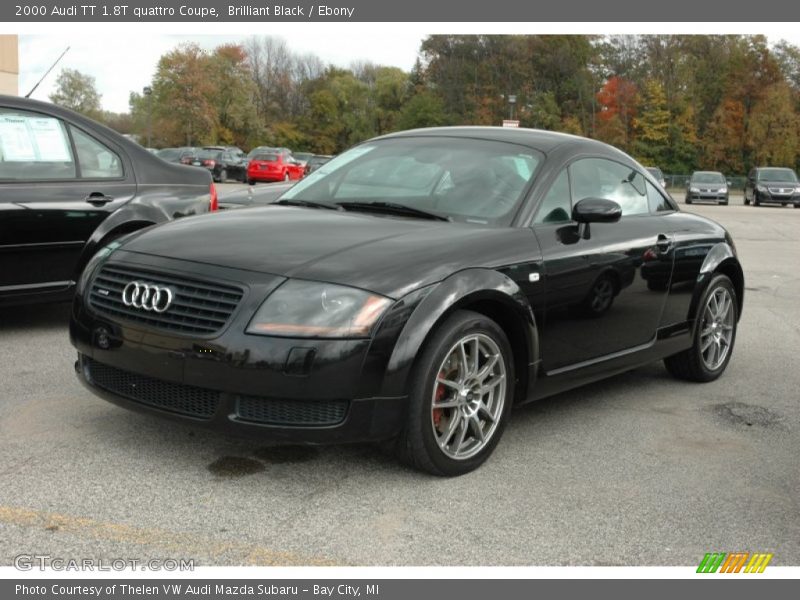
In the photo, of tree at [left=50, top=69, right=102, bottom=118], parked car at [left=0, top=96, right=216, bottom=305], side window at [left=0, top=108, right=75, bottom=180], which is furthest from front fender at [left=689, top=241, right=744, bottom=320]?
tree at [left=50, top=69, right=102, bottom=118]

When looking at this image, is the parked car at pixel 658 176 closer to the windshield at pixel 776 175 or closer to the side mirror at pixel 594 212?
the side mirror at pixel 594 212

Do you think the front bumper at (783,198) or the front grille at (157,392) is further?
the front bumper at (783,198)

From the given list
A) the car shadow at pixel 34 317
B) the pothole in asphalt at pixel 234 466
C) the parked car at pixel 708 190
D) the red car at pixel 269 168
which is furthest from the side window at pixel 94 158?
the parked car at pixel 708 190

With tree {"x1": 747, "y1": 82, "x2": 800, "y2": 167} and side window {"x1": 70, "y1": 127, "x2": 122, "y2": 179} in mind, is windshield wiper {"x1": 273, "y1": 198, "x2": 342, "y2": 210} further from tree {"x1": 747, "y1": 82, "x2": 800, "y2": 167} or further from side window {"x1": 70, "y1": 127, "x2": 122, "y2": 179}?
tree {"x1": 747, "y1": 82, "x2": 800, "y2": 167}

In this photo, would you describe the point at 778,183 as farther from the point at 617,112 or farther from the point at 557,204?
the point at 617,112

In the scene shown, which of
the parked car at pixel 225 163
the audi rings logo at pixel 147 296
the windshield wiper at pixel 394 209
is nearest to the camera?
the audi rings logo at pixel 147 296

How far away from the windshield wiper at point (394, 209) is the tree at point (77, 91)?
114 m

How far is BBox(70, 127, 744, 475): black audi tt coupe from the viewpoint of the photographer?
3.71m

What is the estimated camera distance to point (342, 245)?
4059 millimetres

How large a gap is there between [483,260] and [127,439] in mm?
1792

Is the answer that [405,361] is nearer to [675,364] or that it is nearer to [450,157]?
[450,157]

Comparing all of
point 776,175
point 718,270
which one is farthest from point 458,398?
point 776,175

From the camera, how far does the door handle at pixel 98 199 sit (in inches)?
263

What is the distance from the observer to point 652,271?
17.7ft
